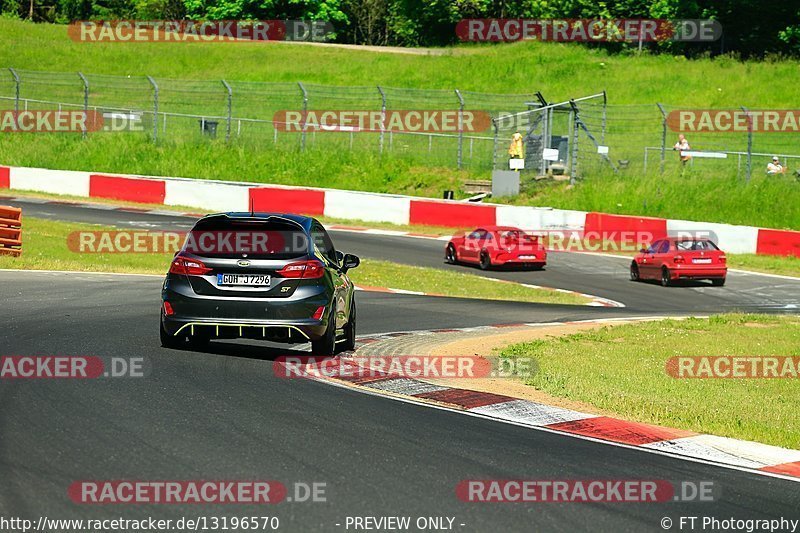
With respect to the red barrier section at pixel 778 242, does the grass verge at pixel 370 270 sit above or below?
below

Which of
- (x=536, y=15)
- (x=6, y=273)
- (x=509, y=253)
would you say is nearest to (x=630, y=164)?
(x=509, y=253)

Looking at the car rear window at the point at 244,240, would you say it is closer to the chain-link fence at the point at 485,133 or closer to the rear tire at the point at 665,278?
the rear tire at the point at 665,278

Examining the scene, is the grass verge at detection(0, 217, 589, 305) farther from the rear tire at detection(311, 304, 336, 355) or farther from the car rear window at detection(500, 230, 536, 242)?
the rear tire at detection(311, 304, 336, 355)

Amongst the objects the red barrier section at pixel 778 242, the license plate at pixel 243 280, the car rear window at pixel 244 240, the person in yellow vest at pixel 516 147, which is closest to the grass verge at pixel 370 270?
the red barrier section at pixel 778 242

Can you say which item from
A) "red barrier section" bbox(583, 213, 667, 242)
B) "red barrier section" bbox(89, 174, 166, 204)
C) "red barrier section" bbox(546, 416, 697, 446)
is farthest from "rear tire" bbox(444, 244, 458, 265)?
"red barrier section" bbox(546, 416, 697, 446)

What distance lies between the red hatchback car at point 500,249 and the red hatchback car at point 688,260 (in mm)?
2898

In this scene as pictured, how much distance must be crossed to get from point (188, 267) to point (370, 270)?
14.4 metres

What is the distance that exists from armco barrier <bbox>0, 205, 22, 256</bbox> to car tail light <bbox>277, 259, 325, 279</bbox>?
12.8m

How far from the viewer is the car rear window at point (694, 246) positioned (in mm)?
26172

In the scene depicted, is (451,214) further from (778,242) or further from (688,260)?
(688,260)

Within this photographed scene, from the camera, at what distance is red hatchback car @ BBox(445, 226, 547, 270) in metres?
28.0

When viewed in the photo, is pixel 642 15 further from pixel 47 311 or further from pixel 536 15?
pixel 47 311

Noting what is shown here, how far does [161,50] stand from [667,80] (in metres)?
29.7

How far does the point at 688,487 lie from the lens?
22.3ft
